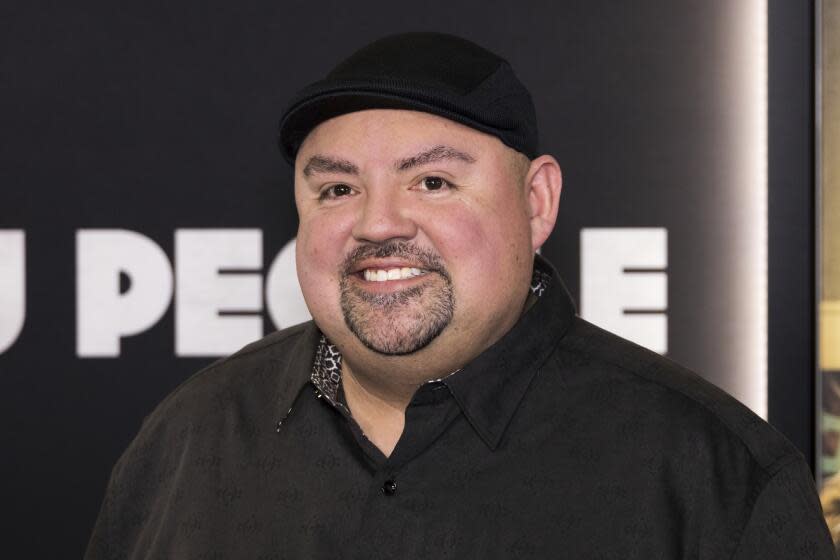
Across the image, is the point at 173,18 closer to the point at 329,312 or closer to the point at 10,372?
the point at 10,372

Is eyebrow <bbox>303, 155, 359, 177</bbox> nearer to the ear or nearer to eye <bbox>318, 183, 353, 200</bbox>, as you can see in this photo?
eye <bbox>318, 183, 353, 200</bbox>

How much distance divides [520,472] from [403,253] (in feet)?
1.08

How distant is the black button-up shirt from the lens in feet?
4.64

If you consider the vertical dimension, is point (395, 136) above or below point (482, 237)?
above

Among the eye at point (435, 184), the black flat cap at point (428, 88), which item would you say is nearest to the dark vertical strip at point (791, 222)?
the black flat cap at point (428, 88)

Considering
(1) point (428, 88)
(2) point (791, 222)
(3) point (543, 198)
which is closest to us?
(1) point (428, 88)

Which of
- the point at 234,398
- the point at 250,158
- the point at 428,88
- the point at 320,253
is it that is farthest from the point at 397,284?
the point at 250,158

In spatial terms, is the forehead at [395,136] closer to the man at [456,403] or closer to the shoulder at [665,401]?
the man at [456,403]

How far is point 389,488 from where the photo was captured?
57.6 inches

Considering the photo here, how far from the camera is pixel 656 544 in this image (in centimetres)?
141

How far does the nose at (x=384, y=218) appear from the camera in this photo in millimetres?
1463

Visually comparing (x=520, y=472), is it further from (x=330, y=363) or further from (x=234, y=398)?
(x=234, y=398)

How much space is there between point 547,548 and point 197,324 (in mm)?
1621

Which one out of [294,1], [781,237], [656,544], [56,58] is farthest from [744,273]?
[56,58]
